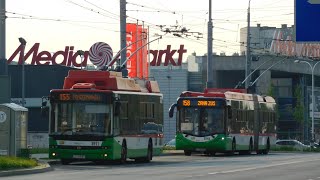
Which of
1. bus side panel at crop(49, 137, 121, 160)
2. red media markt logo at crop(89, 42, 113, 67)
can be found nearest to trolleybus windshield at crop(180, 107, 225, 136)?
bus side panel at crop(49, 137, 121, 160)

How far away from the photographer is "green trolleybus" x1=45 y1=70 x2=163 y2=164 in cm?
3528

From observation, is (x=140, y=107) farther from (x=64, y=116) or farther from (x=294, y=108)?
(x=294, y=108)

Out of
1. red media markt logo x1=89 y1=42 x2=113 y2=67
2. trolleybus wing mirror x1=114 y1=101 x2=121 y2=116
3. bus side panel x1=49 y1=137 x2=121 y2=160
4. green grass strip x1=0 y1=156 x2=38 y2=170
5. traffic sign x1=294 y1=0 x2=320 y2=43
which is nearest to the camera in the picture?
traffic sign x1=294 y1=0 x2=320 y2=43

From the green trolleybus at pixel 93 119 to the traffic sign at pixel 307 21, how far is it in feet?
41.6

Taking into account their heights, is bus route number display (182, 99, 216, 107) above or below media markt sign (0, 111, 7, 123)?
above

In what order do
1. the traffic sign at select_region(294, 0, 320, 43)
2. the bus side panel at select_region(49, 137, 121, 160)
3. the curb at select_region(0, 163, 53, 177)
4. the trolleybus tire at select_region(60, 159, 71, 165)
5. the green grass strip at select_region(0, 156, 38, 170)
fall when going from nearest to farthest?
the traffic sign at select_region(294, 0, 320, 43) → the curb at select_region(0, 163, 53, 177) → the green grass strip at select_region(0, 156, 38, 170) → the bus side panel at select_region(49, 137, 121, 160) → the trolleybus tire at select_region(60, 159, 71, 165)

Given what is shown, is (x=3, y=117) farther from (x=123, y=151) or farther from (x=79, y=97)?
(x=123, y=151)

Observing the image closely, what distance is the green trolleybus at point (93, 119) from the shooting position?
35281mm

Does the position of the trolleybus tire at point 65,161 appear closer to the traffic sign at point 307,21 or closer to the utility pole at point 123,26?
the utility pole at point 123,26

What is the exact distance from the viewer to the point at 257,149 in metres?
54.2

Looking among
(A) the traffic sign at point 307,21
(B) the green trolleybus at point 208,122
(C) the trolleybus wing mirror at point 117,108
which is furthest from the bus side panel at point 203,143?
(A) the traffic sign at point 307,21

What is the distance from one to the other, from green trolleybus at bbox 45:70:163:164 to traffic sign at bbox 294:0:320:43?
12.7 metres

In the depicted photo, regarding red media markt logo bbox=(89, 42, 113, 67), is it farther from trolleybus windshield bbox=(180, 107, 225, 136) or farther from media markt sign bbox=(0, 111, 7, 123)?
media markt sign bbox=(0, 111, 7, 123)

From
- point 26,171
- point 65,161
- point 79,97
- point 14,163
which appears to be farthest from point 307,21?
point 65,161
